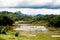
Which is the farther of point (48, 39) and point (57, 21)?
point (57, 21)

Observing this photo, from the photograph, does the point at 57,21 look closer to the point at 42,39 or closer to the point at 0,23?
the point at 0,23

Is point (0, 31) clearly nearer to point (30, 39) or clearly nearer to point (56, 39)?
point (30, 39)

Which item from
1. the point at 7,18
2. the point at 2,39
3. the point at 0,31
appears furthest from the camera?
the point at 7,18

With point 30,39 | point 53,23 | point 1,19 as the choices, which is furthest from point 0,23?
point 30,39

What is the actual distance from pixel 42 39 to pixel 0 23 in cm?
2352

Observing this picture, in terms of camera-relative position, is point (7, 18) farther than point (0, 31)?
Yes

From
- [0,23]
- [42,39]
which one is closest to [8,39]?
[42,39]

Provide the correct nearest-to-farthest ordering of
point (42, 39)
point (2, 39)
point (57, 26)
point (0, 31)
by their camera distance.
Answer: point (2, 39) → point (42, 39) → point (0, 31) → point (57, 26)

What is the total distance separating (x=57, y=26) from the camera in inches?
1756

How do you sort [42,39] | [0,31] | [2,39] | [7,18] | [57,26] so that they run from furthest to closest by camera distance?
[7,18], [57,26], [0,31], [42,39], [2,39]

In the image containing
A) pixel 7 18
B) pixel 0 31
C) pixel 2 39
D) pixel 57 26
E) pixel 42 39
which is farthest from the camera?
pixel 7 18

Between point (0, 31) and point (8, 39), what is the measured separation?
22.3 feet

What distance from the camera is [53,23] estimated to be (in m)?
45.8

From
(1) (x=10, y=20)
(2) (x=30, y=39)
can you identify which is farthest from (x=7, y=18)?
(2) (x=30, y=39)
